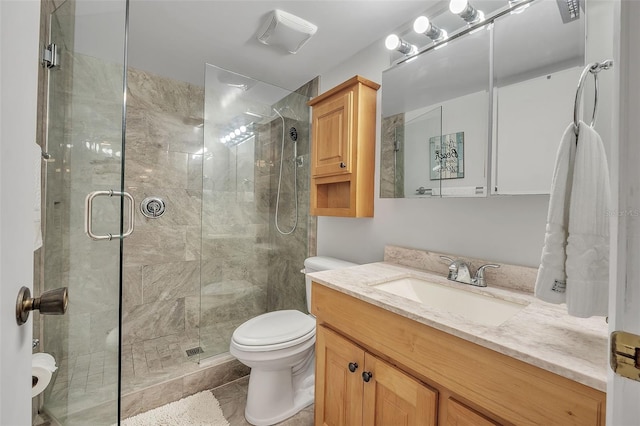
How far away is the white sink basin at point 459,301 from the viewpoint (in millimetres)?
1010

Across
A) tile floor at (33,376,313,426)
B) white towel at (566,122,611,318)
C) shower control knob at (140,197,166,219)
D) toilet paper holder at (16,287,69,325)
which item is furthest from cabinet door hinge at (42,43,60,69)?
tile floor at (33,376,313,426)

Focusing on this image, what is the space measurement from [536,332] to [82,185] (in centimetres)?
152

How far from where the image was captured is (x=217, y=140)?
1.98 metres

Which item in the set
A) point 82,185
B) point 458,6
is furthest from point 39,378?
point 458,6

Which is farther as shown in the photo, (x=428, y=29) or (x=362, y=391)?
(x=428, y=29)

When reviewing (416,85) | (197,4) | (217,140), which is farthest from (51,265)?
(416,85)

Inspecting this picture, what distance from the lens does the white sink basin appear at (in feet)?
3.31

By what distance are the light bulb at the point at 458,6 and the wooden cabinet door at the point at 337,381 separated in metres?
1.49

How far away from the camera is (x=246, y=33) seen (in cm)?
A: 163

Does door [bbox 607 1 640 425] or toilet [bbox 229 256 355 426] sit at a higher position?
door [bbox 607 1 640 425]

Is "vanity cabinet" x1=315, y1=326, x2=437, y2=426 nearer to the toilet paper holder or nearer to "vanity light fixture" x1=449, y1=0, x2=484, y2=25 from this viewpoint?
the toilet paper holder

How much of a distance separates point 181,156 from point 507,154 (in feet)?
7.77

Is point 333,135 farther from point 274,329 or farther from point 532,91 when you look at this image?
Result: point 274,329

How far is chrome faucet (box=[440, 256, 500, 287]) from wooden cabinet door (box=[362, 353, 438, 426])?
0.52 m
